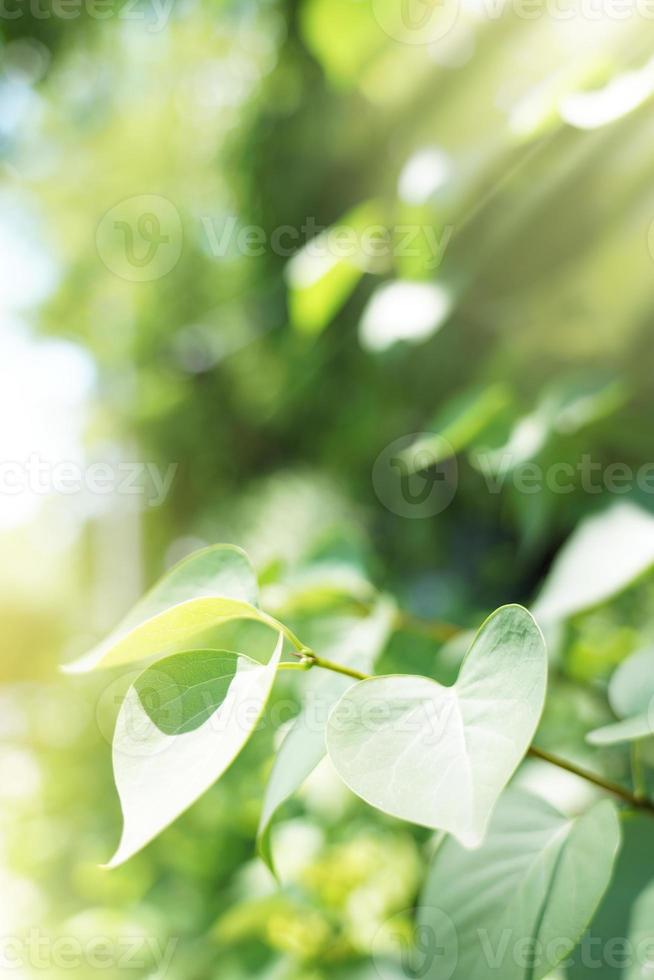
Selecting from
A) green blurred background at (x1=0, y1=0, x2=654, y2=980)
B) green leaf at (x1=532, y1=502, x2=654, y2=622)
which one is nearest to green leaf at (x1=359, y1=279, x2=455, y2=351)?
green blurred background at (x1=0, y1=0, x2=654, y2=980)

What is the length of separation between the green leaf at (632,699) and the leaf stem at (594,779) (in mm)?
16

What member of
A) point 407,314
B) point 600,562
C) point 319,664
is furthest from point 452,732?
point 407,314

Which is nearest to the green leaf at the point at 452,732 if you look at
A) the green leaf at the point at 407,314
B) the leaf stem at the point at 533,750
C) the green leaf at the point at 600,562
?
the leaf stem at the point at 533,750

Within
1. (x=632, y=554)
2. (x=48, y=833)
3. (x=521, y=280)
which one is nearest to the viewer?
(x=632, y=554)

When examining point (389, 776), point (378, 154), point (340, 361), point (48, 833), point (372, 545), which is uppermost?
point (378, 154)

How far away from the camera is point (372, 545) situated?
936mm

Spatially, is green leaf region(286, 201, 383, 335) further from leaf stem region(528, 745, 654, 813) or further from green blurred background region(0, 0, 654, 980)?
leaf stem region(528, 745, 654, 813)

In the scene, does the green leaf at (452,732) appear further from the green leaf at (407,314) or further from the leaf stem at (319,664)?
the green leaf at (407,314)

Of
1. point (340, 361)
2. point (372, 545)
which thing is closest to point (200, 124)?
point (340, 361)

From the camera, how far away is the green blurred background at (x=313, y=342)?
482mm

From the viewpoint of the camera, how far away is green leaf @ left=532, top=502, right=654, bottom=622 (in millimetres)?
365

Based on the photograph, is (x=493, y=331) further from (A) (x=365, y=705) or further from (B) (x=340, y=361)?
(A) (x=365, y=705)

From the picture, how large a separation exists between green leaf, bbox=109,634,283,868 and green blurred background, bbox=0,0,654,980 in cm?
22

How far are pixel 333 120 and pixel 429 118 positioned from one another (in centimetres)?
19
